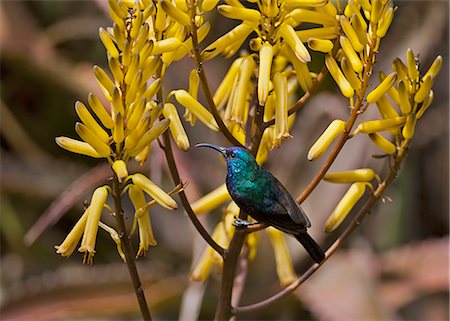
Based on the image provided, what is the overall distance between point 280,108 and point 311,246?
101 mm

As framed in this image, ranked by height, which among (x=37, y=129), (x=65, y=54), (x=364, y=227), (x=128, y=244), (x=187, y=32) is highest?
(x=187, y=32)

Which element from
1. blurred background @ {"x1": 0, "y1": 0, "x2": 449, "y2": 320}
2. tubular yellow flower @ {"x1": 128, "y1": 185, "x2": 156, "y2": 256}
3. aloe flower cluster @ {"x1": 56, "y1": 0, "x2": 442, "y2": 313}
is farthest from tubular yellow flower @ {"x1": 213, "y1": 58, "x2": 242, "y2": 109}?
blurred background @ {"x1": 0, "y1": 0, "x2": 449, "y2": 320}

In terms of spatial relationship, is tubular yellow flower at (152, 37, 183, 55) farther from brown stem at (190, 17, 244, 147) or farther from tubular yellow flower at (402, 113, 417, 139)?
tubular yellow flower at (402, 113, 417, 139)

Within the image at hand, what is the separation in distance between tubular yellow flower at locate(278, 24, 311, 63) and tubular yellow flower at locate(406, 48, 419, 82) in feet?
0.23

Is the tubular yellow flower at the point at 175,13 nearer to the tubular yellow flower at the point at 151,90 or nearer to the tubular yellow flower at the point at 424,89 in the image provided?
the tubular yellow flower at the point at 151,90

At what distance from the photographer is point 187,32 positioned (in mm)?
583

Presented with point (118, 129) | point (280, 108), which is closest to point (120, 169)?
point (118, 129)

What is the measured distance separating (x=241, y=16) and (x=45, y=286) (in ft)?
2.81

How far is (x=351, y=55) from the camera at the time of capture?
58 centimetres

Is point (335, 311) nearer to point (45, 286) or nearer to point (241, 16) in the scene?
point (45, 286)

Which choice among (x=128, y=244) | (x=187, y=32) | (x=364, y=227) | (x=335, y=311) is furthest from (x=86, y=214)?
(x=364, y=227)

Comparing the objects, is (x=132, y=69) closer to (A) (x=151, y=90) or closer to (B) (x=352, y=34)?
(A) (x=151, y=90)

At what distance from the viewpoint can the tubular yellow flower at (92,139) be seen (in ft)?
1.80

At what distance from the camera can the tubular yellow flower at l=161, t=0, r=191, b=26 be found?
1.79 feet
